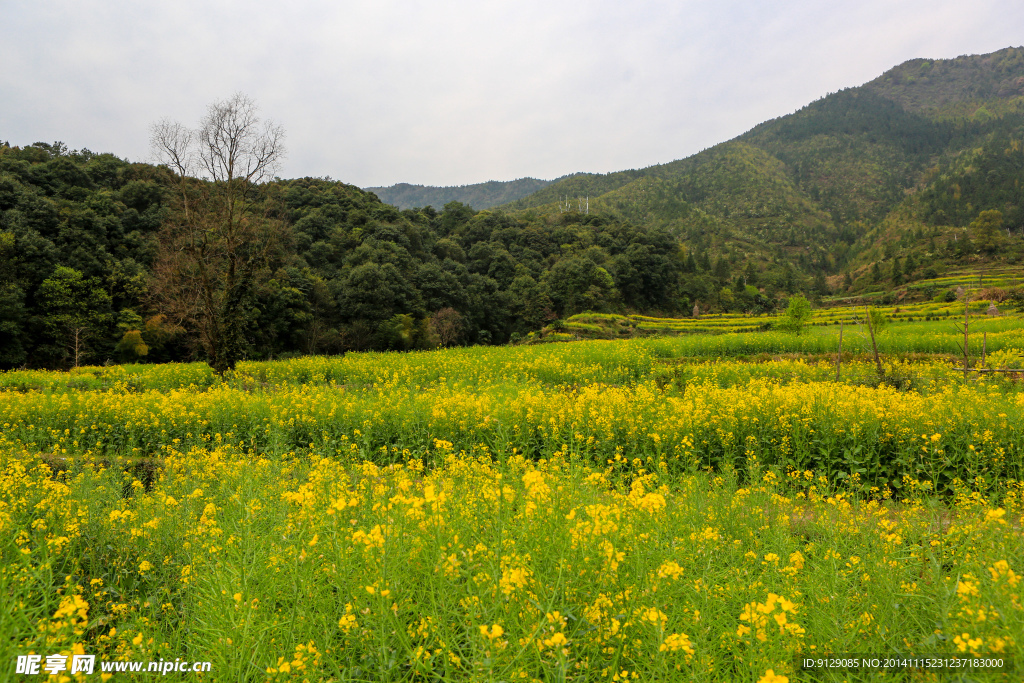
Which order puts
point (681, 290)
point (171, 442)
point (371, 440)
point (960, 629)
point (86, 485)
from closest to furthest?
point (960, 629)
point (86, 485)
point (371, 440)
point (171, 442)
point (681, 290)

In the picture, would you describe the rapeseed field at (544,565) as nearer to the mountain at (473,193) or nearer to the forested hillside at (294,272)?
the forested hillside at (294,272)

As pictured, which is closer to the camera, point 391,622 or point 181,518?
point 391,622

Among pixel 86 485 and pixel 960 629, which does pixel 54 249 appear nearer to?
pixel 86 485

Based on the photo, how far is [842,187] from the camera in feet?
343

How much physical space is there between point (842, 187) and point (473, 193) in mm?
108690

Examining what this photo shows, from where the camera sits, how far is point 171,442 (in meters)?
8.82

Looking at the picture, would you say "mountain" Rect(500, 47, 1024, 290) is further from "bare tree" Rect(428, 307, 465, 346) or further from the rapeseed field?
the rapeseed field

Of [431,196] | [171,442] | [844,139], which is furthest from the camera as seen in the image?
[431,196]

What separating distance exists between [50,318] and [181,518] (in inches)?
1140

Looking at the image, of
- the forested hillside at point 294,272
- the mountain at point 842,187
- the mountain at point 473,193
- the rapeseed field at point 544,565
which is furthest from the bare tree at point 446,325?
the mountain at point 473,193

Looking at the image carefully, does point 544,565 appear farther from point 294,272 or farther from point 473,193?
point 473,193

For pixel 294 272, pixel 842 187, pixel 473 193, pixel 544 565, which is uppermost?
pixel 473 193

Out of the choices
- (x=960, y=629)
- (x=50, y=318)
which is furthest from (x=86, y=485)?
(x=50, y=318)

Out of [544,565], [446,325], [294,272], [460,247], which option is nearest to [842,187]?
[460,247]
